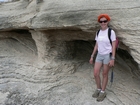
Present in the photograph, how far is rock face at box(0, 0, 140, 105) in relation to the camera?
3002mm

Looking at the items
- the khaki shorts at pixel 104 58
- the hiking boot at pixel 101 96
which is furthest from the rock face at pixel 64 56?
the khaki shorts at pixel 104 58

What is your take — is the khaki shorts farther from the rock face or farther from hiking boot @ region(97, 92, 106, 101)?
hiking boot @ region(97, 92, 106, 101)

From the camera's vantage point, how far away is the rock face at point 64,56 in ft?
9.85

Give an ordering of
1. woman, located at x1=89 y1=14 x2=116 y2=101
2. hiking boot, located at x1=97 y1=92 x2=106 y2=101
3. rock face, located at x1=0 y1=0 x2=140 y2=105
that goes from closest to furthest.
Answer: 1. woman, located at x1=89 y1=14 x2=116 y2=101
2. rock face, located at x1=0 y1=0 x2=140 y2=105
3. hiking boot, located at x1=97 y1=92 x2=106 y2=101

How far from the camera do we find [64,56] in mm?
4203

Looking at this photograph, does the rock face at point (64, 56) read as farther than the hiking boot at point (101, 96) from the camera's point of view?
No

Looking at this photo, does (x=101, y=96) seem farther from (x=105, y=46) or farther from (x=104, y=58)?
(x=105, y=46)

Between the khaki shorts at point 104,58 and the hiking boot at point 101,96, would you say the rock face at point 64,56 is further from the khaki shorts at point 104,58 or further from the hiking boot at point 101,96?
the khaki shorts at point 104,58

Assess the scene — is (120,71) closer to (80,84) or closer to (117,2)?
(80,84)

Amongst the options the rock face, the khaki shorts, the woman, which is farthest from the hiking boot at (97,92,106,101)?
the khaki shorts

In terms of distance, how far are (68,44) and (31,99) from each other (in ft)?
4.41

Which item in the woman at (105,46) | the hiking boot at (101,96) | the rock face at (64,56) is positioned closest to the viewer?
the woman at (105,46)

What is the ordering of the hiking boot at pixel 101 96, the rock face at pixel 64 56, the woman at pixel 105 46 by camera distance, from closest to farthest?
the woman at pixel 105 46 < the rock face at pixel 64 56 < the hiking boot at pixel 101 96

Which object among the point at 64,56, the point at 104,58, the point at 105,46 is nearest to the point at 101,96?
the point at 104,58
